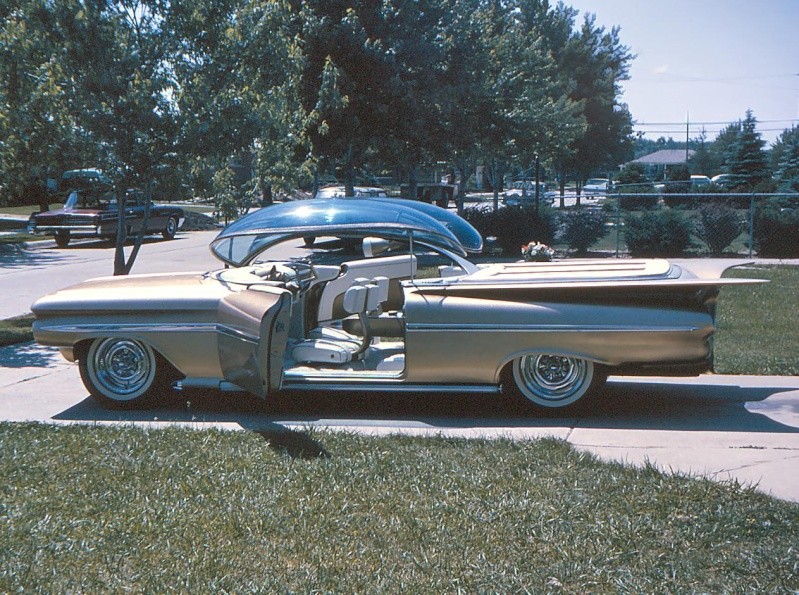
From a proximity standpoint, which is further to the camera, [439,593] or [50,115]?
[50,115]

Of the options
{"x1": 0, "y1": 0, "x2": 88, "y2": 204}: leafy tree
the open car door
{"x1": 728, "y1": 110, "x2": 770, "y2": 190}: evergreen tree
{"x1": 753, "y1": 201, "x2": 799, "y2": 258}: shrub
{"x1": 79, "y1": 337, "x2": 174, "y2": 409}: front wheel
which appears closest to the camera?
the open car door

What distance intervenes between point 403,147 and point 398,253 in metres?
13.5

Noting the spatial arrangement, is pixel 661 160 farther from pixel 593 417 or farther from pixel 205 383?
pixel 205 383

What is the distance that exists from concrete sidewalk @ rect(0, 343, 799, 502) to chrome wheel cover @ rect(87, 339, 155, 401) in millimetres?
194

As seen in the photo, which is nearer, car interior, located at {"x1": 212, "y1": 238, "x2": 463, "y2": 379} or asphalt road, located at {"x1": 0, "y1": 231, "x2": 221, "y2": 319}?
car interior, located at {"x1": 212, "y1": 238, "x2": 463, "y2": 379}

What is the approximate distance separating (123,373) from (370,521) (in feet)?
11.3

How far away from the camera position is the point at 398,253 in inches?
367

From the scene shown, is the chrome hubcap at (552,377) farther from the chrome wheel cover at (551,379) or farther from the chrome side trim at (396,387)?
the chrome side trim at (396,387)

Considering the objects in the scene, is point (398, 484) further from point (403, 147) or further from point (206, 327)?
point (403, 147)

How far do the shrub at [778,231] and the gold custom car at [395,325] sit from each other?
16.4 m

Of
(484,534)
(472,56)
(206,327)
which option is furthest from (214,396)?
(472,56)

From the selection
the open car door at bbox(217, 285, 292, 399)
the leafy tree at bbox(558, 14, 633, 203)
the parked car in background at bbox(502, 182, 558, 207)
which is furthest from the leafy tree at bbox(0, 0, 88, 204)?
the leafy tree at bbox(558, 14, 633, 203)

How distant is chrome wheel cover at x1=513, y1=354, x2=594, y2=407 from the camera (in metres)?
7.41

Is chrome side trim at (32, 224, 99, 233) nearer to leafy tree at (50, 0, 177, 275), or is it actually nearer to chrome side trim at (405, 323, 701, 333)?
leafy tree at (50, 0, 177, 275)
